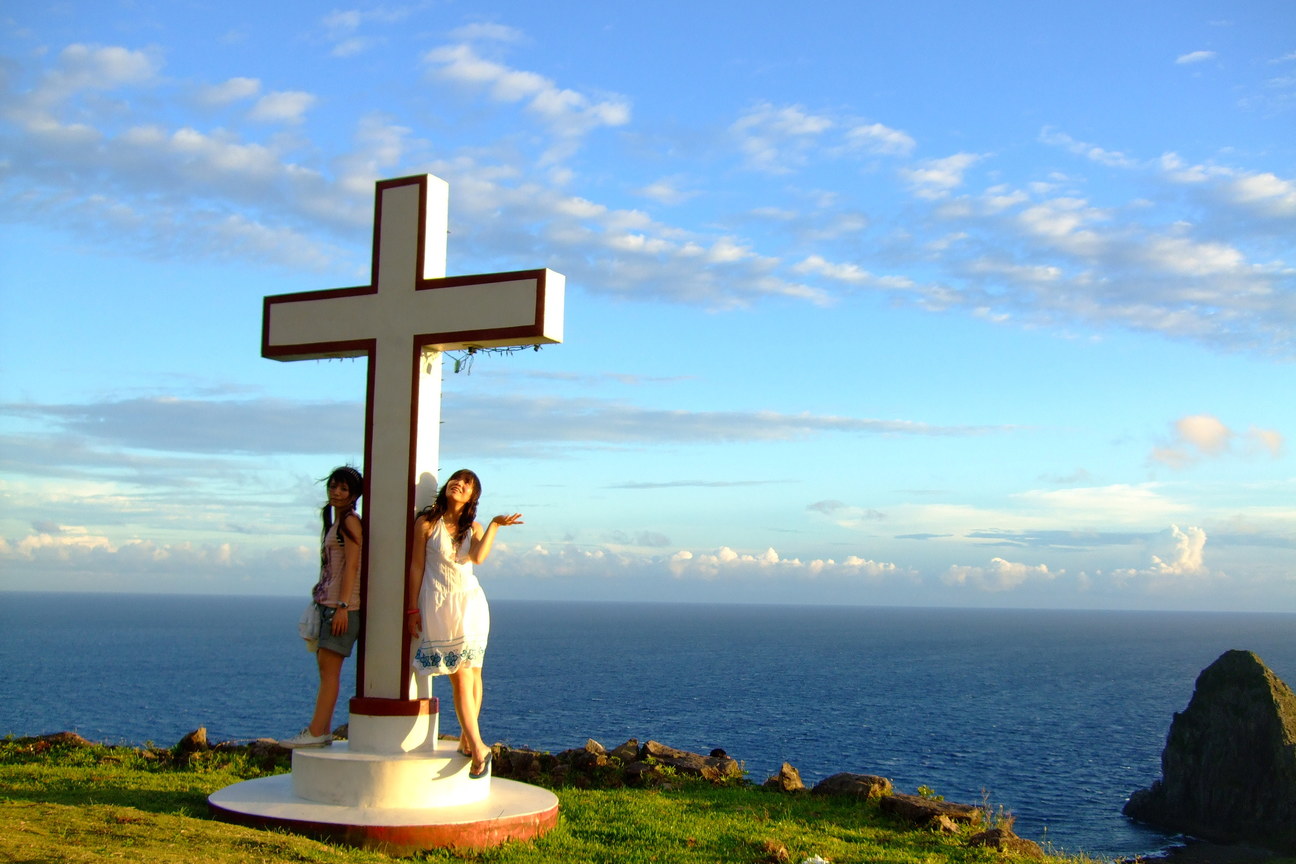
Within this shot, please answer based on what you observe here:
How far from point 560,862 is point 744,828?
203cm

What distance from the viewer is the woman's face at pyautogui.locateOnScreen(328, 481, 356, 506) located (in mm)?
8695

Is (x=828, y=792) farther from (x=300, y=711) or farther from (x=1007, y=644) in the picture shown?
(x=1007, y=644)

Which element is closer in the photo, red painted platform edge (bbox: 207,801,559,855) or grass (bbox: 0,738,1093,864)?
grass (bbox: 0,738,1093,864)

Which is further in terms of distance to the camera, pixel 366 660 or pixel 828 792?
pixel 828 792

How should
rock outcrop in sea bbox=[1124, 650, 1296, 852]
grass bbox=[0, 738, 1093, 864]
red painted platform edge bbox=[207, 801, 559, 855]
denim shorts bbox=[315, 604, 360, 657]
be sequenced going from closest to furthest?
grass bbox=[0, 738, 1093, 864]
red painted platform edge bbox=[207, 801, 559, 855]
denim shorts bbox=[315, 604, 360, 657]
rock outcrop in sea bbox=[1124, 650, 1296, 852]

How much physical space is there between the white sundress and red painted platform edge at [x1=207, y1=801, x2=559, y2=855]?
Result: 1212mm

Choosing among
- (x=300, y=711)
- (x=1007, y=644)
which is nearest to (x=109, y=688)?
(x=300, y=711)

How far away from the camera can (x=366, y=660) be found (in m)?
8.38

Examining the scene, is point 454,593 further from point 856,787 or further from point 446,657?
point 856,787

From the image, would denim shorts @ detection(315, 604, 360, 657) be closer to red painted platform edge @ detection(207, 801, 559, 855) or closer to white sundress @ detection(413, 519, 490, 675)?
white sundress @ detection(413, 519, 490, 675)

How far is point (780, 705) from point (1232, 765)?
27656 millimetres

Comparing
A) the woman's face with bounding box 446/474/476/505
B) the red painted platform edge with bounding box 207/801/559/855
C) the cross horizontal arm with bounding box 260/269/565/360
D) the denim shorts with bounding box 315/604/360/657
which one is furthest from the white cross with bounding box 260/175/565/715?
the red painted platform edge with bounding box 207/801/559/855

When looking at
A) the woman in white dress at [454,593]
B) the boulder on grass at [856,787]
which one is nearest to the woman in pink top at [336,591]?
the woman in white dress at [454,593]

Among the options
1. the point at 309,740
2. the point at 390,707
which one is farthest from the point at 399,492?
the point at 309,740
